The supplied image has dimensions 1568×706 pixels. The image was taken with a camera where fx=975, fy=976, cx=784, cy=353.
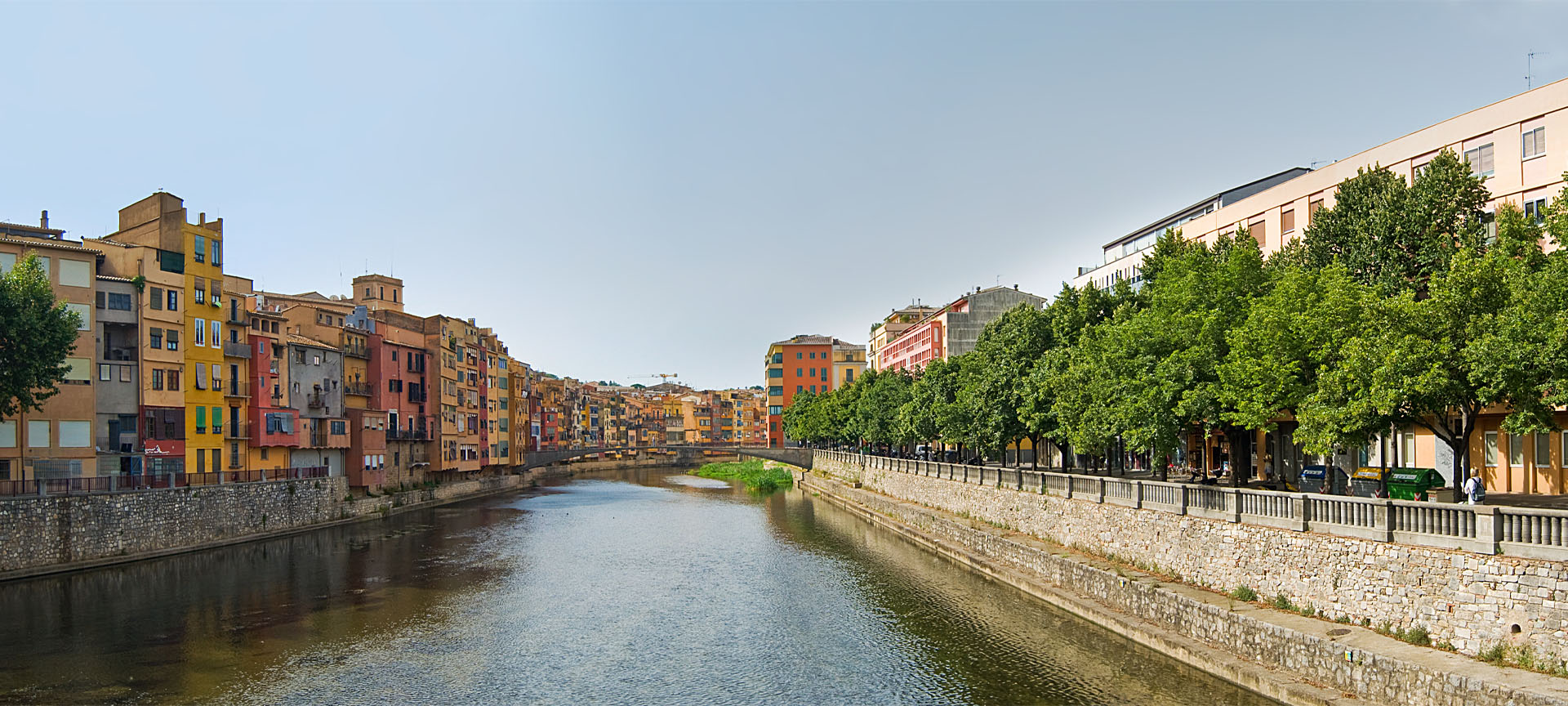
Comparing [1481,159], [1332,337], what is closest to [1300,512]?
[1332,337]

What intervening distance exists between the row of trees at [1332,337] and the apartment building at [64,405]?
158 feet

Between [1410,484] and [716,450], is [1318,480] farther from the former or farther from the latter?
[716,450]

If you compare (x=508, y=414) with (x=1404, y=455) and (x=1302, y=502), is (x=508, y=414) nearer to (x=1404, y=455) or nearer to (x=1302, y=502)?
(x=1404, y=455)

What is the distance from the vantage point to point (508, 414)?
113875mm

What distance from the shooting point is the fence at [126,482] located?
1747 inches

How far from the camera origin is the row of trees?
79.2 ft

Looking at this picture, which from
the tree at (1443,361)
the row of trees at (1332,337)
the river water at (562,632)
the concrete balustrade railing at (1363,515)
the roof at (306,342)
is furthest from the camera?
the roof at (306,342)

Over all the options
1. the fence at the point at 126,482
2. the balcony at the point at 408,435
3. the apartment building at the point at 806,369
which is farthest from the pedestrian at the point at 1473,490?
the apartment building at the point at 806,369

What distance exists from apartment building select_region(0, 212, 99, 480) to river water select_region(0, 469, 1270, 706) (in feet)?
25.1

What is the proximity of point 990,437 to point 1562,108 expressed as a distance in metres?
29.5

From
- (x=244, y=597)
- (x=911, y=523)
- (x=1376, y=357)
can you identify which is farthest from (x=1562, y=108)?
(x=244, y=597)

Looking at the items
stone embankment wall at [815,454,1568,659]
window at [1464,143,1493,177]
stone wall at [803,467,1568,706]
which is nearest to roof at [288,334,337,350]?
stone wall at [803,467,1568,706]

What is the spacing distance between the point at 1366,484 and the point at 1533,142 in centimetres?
1710

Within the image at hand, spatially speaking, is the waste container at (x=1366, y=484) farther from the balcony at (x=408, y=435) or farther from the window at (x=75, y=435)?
the balcony at (x=408, y=435)
